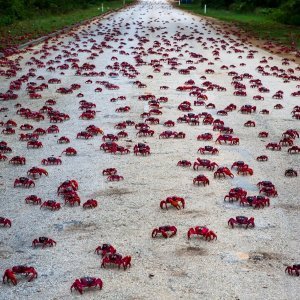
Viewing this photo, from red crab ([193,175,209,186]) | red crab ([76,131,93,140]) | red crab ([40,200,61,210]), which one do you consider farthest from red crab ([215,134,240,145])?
red crab ([40,200,61,210])

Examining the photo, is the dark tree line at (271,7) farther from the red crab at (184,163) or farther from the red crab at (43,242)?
the red crab at (43,242)

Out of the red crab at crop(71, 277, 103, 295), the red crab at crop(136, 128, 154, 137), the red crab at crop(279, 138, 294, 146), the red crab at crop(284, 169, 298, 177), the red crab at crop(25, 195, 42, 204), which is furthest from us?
the red crab at crop(136, 128, 154, 137)

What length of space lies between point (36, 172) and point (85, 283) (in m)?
3.94

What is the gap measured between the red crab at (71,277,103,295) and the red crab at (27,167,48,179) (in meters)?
3.83

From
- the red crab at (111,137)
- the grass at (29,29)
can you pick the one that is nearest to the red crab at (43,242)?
the red crab at (111,137)

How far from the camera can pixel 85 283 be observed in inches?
235

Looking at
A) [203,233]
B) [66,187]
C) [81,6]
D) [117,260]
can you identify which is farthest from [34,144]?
[81,6]

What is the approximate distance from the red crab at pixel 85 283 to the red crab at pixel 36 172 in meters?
3.83

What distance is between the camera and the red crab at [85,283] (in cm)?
596

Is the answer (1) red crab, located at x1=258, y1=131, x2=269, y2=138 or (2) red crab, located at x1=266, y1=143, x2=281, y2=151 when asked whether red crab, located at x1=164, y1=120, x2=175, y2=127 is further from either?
(2) red crab, located at x1=266, y1=143, x2=281, y2=151

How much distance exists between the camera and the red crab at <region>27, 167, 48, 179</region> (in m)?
9.57

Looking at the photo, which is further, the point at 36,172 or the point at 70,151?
the point at 70,151

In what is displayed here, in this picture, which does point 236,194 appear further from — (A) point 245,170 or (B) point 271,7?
(B) point 271,7

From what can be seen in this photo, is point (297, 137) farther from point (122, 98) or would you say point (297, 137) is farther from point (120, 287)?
point (120, 287)
